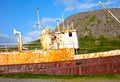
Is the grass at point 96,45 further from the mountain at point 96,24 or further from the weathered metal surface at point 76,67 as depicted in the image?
the weathered metal surface at point 76,67

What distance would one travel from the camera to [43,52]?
109ft

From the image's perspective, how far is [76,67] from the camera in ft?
104

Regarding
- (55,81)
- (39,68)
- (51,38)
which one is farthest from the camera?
(51,38)

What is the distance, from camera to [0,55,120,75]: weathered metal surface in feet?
102

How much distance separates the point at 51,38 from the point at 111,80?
10579mm

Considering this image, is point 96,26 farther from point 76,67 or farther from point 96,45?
point 76,67

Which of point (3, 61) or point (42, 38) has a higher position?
point (42, 38)

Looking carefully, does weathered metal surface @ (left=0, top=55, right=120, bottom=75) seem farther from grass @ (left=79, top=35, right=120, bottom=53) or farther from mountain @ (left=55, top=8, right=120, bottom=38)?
mountain @ (left=55, top=8, right=120, bottom=38)

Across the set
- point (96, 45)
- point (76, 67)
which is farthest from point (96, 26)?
point (76, 67)

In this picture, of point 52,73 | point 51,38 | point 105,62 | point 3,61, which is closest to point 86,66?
point 105,62

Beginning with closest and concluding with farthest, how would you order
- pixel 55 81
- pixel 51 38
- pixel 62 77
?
pixel 55 81
pixel 62 77
pixel 51 38

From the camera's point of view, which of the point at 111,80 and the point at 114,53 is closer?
the point at 111,80

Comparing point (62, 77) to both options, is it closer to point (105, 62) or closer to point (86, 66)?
point (86, 66)

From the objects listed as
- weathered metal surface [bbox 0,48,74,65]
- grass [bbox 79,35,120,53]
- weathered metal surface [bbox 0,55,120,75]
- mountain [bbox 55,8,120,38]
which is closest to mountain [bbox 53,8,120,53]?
mountain [bbox 55,8,120,38]
